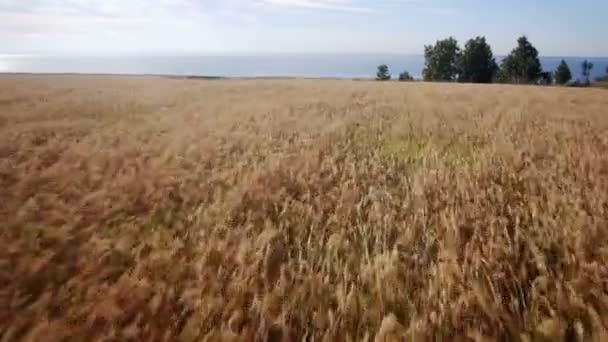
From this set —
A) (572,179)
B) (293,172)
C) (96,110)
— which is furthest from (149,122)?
(572,179)

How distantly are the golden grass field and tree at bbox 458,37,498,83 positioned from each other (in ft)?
226

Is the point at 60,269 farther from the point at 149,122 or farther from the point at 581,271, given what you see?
the point at 149,122

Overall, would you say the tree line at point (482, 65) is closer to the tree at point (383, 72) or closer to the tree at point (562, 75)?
the tree at point (562, 75)

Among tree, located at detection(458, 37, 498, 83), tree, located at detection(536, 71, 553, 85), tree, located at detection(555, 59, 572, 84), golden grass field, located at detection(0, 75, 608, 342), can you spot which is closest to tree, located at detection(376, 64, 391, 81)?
tree, located at detection(458, 37, 498, 83)

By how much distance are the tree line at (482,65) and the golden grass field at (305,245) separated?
6855 cm

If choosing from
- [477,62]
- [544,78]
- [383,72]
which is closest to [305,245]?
[477,62]

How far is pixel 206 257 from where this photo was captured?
306 cm

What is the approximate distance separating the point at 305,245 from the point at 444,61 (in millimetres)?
77147

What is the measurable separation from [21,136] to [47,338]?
7.15 metres

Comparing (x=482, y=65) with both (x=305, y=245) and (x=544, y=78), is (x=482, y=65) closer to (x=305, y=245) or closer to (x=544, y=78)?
(x=544, y=78)

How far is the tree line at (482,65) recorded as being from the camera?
66438 millimetres

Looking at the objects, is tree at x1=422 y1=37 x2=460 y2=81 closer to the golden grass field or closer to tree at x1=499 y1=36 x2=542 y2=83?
tree at x1=499 y1=36 x2=542 y2=83

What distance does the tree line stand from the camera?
66438 millimetres

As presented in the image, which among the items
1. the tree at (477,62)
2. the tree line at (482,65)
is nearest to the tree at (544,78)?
the tree line at (482,65)
